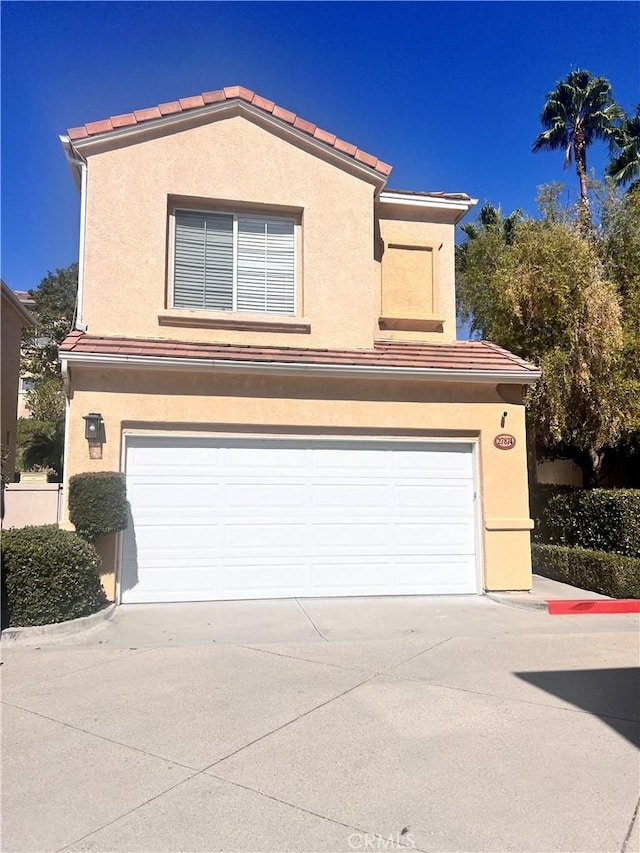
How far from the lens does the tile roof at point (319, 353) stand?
8.96m

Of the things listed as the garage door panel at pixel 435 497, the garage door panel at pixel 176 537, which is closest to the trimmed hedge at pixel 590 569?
the garage door panel at pixel 435 497

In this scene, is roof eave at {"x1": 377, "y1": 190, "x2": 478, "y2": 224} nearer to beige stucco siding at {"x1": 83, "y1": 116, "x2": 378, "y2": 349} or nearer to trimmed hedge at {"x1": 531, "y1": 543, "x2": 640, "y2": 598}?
beige stucco siding at {"x1": 83, "y1": 116, "x2": 378, "y2": 349}

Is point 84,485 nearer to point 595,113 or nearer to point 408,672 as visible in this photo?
point 408,672

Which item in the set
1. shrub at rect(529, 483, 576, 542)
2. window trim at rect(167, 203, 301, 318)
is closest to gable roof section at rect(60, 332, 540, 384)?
window trim at rect(167, 203, 301, 318)

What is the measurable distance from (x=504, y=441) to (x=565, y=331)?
11.2 ft

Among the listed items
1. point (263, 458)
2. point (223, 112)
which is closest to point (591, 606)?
point (263, 458)

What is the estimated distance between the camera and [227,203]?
10.2 m

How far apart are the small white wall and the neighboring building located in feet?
10.4

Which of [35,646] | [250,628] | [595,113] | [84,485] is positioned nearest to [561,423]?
[250,628]

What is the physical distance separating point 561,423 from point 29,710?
395 inches

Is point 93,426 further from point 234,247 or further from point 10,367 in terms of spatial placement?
point 10,367

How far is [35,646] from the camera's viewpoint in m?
6.77

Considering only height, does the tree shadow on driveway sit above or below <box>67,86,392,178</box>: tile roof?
below

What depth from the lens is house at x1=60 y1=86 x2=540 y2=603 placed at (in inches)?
354
